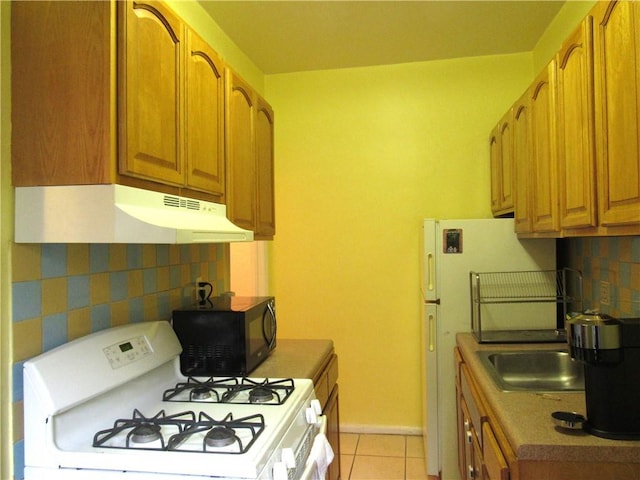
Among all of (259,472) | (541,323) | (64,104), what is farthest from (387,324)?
(64,104)

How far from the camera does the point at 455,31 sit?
282 centimetres

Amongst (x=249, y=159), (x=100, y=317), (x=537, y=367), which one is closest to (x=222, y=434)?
(x=100, y=317)

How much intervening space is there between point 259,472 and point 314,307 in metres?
2.32

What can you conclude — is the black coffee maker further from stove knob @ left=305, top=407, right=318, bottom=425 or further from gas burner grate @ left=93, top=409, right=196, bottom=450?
gas burner grate @ left=93, top=409, right=196, bottom=450

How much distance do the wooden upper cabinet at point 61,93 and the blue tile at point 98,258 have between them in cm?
35

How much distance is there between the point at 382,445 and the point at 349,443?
0.77 ft

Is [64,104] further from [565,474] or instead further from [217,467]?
[565,474]

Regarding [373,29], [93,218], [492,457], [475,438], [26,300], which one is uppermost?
[373,29]

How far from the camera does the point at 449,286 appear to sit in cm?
267

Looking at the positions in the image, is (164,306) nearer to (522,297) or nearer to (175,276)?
(175,276)

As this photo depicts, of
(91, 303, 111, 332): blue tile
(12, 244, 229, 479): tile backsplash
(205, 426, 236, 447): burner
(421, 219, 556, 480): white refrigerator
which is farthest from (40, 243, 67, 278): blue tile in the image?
(421, 219, 556, 480): white refrigerator

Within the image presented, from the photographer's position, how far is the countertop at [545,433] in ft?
4.06

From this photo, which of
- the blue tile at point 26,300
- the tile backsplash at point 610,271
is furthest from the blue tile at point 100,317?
the tile backsplash at point 610,271

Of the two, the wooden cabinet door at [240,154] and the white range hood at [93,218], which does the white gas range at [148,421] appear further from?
the wooden cabinet door at [240,154]
